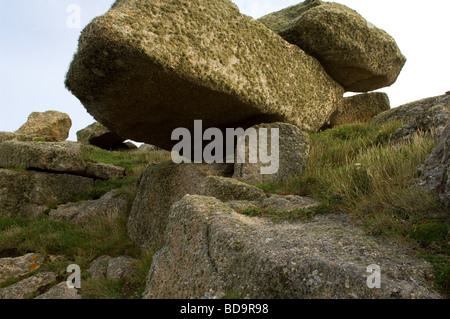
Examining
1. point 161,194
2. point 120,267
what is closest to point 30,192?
point 161,194

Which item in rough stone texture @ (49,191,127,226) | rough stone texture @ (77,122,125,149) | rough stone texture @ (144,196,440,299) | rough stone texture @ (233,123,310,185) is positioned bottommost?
rough stone texture @ (144,196,440,299)

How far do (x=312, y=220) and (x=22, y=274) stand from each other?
5.06 meters

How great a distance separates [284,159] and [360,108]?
4406mm

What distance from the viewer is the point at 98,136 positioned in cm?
1998

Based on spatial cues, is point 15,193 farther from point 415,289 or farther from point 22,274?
point 415,289

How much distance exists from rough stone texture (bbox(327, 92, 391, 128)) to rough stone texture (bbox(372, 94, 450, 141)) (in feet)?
3.99

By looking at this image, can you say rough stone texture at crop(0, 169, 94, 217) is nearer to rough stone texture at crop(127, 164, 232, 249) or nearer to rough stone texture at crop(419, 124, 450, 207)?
rough stone texture at crop(127, 164, 232, 249)

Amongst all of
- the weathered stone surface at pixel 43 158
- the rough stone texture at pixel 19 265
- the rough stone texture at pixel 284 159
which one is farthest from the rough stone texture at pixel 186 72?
the weathered stone surface at pixel 43 158

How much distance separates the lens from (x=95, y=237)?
25.3 feet

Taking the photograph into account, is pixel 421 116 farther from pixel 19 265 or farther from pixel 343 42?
pixel 19 265

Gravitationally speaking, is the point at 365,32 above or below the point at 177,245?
above

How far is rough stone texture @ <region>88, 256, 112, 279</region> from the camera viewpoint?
6.07m

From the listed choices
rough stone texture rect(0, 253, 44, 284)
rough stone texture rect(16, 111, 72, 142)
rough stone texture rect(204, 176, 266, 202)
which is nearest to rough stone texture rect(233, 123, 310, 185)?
rough stone texture rect(204, 176, 266, 202)
